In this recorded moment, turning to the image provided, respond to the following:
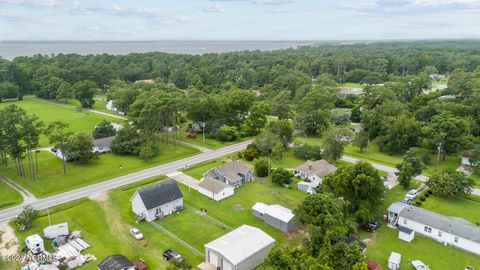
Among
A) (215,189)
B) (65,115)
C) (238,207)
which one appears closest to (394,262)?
(238,207)

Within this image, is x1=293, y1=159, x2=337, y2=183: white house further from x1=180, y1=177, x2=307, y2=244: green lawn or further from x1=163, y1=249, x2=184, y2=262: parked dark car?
x1=163, y1=249, x2=184, y2=262: parked dark car

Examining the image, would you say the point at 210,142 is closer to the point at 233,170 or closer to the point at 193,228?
the point at 233,170

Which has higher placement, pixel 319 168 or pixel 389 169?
pixel 319 168

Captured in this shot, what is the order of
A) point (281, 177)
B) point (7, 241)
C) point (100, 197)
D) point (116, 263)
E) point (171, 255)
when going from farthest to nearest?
point (281, 177) → point (100, 197) → point (7, 241) → point (171, 255) → point (116, 263)

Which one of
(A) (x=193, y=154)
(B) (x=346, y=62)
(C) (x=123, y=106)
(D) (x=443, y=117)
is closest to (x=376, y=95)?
(D) (x=443, y=117)

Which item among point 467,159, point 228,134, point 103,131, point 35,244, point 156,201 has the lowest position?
point 35,244

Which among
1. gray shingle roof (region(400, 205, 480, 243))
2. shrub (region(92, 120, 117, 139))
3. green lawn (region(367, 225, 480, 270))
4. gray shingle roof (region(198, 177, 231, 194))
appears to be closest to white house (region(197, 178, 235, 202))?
gray shingle roof (region(198, 177, 231, 194))

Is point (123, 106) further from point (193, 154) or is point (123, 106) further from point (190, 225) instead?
point (190, 225)
